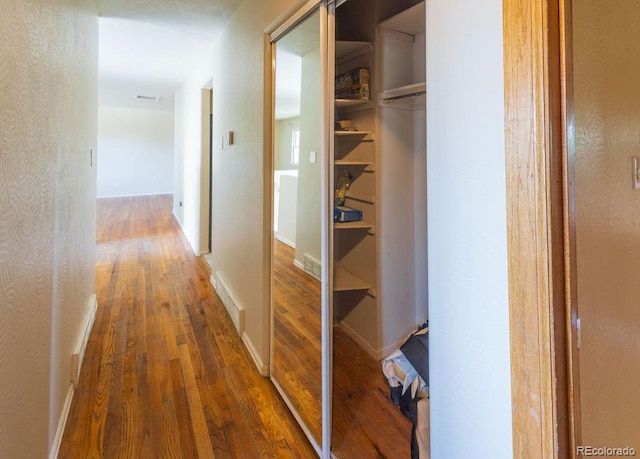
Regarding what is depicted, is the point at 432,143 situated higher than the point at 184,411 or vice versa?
the point at 432,143

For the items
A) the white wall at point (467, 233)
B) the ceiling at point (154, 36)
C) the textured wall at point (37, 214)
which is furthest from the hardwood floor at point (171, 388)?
the ceiling at point (154, 36)

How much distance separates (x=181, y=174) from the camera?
6227mm

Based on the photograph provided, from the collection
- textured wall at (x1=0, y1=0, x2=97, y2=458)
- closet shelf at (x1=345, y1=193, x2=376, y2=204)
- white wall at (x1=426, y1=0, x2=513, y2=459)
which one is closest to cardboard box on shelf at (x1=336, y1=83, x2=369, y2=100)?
closet shelf at (x1=345, y1=193, x2=376, y2=204)

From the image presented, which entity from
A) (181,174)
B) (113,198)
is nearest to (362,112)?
(181,174)

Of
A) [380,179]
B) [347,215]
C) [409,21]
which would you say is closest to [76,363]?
[347,215]

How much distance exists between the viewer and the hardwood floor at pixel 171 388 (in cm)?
154

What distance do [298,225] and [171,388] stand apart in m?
1.20

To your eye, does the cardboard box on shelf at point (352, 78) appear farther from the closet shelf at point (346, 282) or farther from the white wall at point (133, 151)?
the white wall at point (133, 151)

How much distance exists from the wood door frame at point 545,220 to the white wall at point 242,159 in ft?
4.42

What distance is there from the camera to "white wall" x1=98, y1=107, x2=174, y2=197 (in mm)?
10461

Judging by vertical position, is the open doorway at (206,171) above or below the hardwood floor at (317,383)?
above

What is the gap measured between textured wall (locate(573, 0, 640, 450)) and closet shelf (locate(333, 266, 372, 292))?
1.47m

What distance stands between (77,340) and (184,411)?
906 mm

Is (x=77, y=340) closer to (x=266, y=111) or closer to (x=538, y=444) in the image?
(x=266, y=111)
